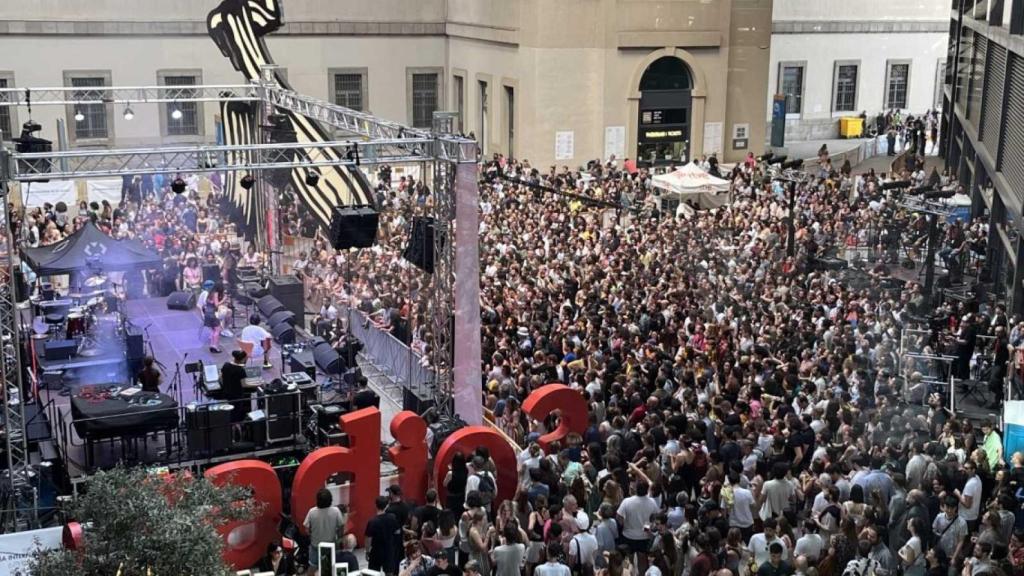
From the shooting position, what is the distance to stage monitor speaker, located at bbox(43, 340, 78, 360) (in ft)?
61.1

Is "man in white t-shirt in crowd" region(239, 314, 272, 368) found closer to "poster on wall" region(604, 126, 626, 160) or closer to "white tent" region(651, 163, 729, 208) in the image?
"white tent" region(651, 163, 729, 208)

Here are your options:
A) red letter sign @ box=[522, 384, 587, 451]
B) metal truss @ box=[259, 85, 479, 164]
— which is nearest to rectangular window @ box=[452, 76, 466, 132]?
metal truss @ box=[259, 85, 479, 164]

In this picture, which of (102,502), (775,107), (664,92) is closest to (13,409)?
(102,502)

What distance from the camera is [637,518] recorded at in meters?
12.0

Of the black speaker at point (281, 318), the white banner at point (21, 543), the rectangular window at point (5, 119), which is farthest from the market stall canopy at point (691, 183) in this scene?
the rectangular window at point (5, 119)

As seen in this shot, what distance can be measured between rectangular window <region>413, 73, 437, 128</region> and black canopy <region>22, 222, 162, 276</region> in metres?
22.2

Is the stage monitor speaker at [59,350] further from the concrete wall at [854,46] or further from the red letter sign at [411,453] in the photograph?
the concrete wall at [854,46]

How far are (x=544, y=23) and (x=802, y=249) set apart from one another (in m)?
15.4

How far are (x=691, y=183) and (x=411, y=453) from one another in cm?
1604

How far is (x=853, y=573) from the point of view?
1052cm

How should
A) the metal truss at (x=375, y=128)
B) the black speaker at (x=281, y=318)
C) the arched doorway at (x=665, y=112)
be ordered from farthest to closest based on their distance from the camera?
the arched doorway at (x=665, y=112), the black speaker at (x=281, y=318), the metal truss at (x=375, y=128)

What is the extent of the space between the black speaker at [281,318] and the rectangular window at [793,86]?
30.2 metres

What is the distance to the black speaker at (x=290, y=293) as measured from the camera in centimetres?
2288

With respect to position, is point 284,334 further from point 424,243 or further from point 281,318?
point 424,243
